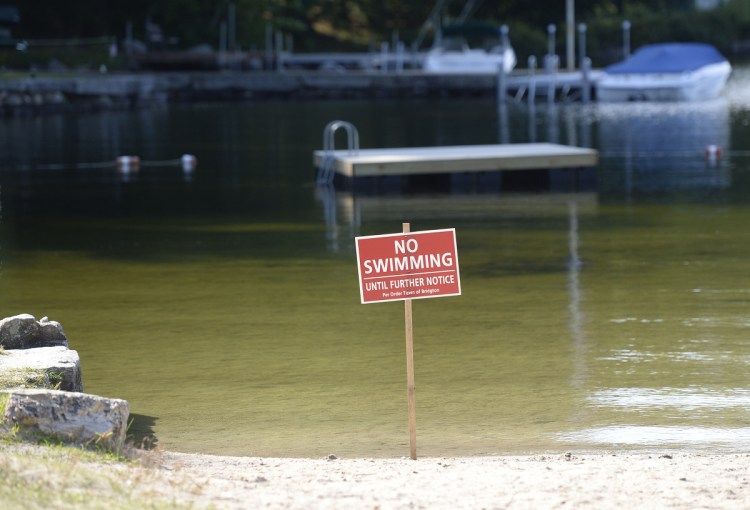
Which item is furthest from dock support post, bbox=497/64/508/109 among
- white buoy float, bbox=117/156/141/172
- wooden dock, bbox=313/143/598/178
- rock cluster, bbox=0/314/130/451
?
rock cluster, bbox=0/314/130/451

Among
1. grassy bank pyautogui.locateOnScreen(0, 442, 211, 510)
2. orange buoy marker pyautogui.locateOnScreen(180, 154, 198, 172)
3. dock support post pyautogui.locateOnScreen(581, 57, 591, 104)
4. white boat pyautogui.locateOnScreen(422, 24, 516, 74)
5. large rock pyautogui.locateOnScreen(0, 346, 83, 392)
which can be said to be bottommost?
grassy bank pyautogui.locateOnScreen(0, 442, 211, 510)

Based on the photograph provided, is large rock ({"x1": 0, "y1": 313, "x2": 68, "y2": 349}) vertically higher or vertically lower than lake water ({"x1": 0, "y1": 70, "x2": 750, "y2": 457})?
higher

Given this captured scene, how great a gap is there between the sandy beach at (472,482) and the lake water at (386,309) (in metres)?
0.75

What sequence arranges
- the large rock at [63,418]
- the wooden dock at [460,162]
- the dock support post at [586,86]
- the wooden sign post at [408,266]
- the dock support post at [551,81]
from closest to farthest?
1. the large rock at [63,418]
2. the wooden sign post at [408,266]
3. the wooden dock at [460,162]
4. the dock support post at [586,86]
5. the dock support post at [551,81]

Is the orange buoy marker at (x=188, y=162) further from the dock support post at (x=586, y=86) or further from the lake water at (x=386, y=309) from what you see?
the dock support post at (x=586, y=86)

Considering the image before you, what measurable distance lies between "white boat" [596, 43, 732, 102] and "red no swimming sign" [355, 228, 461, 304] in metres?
47.9

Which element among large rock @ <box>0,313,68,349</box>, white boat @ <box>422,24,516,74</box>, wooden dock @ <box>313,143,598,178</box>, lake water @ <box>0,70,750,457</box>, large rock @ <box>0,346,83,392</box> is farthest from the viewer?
white boat @ <box>422,24,516,74</box>

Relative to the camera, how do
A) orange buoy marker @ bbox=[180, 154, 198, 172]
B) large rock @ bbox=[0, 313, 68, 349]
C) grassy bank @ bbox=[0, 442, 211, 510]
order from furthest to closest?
1. orange buoy marker @ bbox=[180, 154, 198, 172]
2. large rock @ bbox=[0, 313, 68, 349]
3. grassy bank @ bbox=[0, 442, 211, 510]

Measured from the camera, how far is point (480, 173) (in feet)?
75.2

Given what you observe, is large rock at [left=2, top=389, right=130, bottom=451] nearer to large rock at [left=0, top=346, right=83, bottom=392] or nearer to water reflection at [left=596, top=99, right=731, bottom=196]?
large rock at [left=0, top=346, right=83, bottom=392]

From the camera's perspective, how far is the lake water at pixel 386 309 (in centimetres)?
919

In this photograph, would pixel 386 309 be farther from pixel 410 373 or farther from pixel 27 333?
pixel 410 373

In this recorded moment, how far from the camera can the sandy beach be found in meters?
6.55

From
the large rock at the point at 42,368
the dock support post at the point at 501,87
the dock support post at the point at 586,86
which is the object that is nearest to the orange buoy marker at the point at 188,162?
the large rock at the point at 42,368
